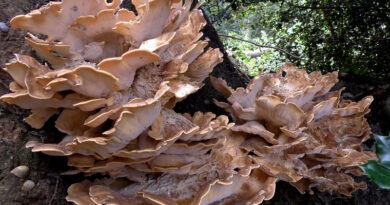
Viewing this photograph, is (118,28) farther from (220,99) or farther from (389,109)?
(389,109)

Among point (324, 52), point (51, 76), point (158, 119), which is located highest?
point (51, 76)

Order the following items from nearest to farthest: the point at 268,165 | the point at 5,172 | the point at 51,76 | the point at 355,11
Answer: the point at 51,76
the point at 5,172
the point at 268,165
the point at 355,11

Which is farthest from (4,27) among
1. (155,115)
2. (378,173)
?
(378,173)

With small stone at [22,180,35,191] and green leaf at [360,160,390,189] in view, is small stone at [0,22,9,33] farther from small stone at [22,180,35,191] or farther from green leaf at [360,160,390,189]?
green leaf at [360,160,390,189]

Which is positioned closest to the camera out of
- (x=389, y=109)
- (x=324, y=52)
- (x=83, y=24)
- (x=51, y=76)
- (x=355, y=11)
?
(x=51, y=76)

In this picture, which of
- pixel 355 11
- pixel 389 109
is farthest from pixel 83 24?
pixel 355 11

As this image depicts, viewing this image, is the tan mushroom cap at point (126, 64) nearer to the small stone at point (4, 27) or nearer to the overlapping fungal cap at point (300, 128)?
the overlapping fungal cap at point (300, 128)

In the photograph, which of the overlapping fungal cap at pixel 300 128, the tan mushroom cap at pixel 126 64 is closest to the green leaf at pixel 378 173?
the overlapping fungal cap at pixel 300 128

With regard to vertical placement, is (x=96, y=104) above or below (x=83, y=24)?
below
